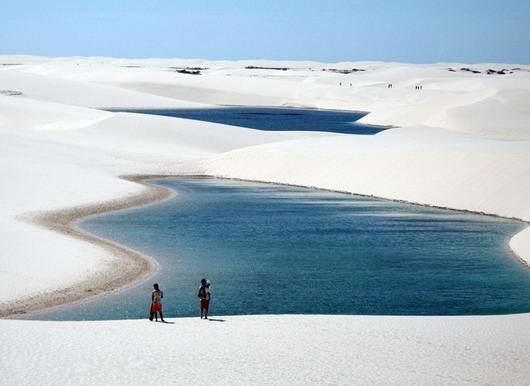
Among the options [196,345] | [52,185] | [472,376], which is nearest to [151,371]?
[196,345]

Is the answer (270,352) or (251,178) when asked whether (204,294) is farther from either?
(251,178)

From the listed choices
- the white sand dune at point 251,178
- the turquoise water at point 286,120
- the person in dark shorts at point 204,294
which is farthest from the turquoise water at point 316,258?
the turquoise water at point 286,120

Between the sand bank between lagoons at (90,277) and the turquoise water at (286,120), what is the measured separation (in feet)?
139

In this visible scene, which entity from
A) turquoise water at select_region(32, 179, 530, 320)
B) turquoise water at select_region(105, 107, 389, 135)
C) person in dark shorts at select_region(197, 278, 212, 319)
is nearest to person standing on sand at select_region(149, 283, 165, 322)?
person in dark shorts at select_region(197, 278, 212, 319)

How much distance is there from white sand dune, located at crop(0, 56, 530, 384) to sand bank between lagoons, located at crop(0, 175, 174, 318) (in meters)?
0.24

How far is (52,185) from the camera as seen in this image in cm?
3556

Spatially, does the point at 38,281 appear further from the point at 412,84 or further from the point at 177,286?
the point at 412,84

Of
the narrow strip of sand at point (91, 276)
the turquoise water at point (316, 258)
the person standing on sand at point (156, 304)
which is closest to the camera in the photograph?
the person standing on sand at point (156, 304)

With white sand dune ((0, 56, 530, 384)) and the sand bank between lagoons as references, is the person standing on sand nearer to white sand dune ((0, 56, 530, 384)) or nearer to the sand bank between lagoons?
white sand dune ((0, 56, 530, 384))

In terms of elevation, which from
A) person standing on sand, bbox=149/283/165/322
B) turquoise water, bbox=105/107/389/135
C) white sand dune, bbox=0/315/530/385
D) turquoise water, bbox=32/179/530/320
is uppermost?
turquoise water, bbox=105/107/389/135

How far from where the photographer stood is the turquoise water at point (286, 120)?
257 feet

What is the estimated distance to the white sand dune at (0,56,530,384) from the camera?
13281mm

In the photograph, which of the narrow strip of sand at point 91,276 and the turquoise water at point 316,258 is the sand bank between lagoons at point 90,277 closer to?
the narrow strip of sand at point 91,276

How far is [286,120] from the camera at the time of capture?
91.3 m
